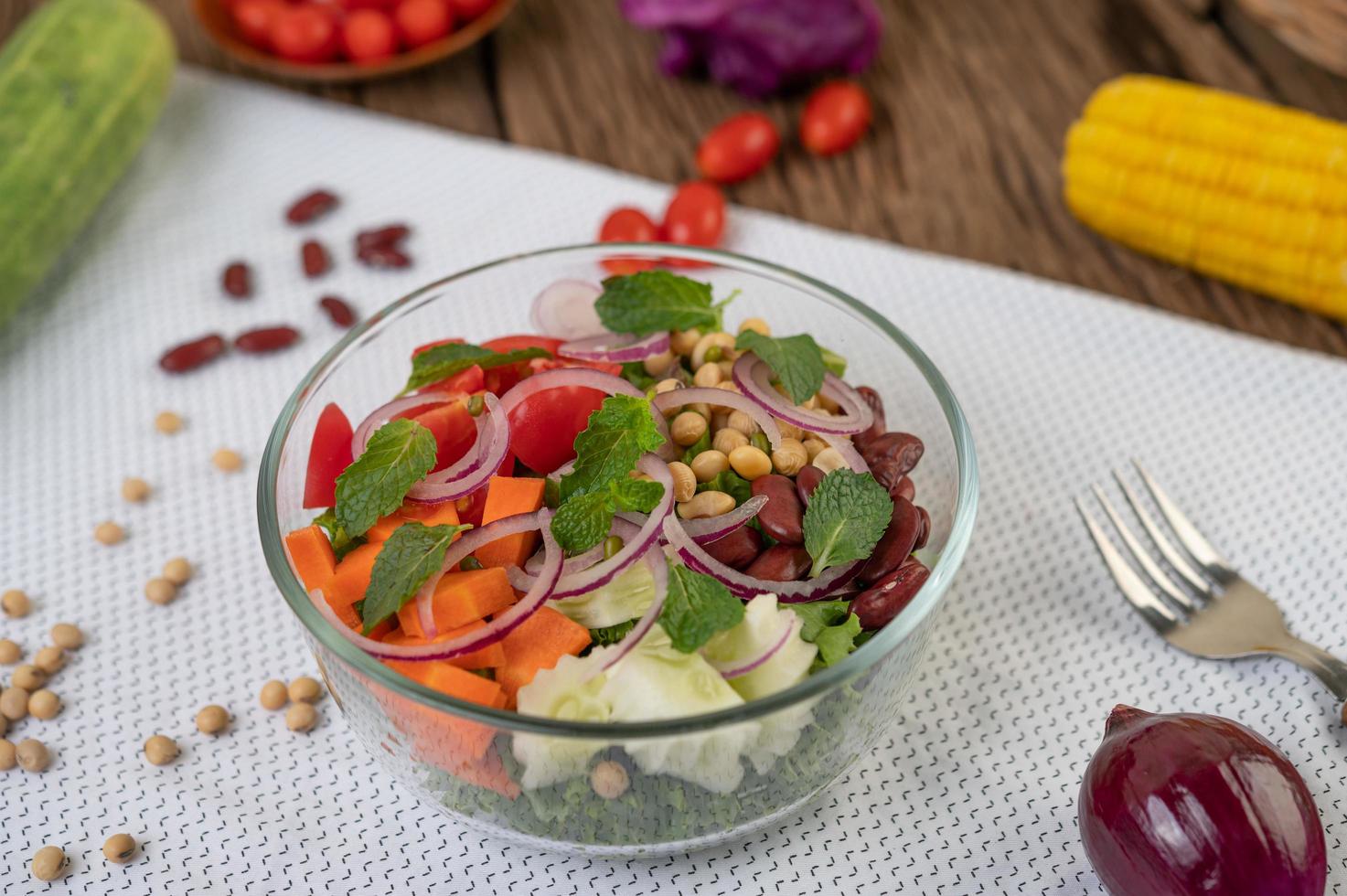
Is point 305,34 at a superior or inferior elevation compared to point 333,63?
superior

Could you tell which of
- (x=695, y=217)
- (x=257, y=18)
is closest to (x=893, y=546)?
(x=695, y=217)

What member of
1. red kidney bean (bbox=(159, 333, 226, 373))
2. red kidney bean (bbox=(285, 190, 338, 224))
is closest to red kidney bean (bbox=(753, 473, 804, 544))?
red kidney bean (bbox=(159, 333, 226, 373))

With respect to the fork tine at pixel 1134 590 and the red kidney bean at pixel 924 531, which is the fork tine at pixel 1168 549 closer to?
the fork tine at pixel 1134 590

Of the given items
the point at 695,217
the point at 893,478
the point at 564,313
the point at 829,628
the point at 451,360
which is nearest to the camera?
the point at 829,628

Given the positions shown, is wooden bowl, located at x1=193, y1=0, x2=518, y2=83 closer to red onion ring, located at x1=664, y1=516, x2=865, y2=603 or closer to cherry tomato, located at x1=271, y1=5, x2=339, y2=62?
cherry tomato, located at x1=271, y1=5, x2=339, y2=62

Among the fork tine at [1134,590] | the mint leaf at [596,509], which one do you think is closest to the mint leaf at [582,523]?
the mint leaf at [596,509]

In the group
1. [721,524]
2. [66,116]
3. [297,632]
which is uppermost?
[721,524]

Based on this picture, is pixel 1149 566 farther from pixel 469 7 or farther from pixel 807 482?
pixel 469 7
